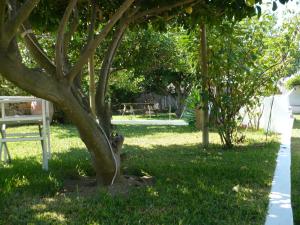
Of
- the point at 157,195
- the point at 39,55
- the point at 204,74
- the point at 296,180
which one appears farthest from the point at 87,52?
the point at 204,74

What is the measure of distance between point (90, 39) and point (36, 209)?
194 centimetres

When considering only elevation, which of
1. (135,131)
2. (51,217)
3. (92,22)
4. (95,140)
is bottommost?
(51,217)

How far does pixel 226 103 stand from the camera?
872 cm

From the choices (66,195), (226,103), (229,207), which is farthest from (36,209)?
(226,103)

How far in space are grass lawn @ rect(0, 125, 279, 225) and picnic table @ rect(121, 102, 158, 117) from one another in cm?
1890

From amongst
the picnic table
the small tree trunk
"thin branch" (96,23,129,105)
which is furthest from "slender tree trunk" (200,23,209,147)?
the picnic table

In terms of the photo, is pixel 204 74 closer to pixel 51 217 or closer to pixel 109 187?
pixel 109 187

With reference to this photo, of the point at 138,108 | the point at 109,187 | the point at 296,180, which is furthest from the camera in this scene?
the point at 138,108

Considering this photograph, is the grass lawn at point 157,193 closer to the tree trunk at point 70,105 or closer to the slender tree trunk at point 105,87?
the tree trunk at point 70,105

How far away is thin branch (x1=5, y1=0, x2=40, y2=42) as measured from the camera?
3934 millimetres

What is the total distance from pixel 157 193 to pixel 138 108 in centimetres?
2449

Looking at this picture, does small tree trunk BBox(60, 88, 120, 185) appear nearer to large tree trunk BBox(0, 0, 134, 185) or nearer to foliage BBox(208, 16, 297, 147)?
large tree trunk BBox(0, 0, 134, 185)

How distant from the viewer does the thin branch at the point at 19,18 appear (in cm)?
393

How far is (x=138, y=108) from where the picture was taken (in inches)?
1155
